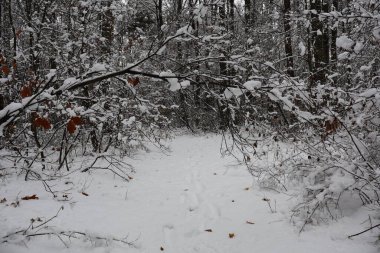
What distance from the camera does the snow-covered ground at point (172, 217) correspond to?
314 cm

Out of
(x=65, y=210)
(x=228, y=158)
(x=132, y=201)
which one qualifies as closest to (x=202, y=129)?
(x=228, y=158)

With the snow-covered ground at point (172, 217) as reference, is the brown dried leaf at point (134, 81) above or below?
above

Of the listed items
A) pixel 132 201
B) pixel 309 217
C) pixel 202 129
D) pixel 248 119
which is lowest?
pixel 202 129

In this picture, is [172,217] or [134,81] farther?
[172,217]

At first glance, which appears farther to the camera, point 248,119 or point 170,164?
point 170,164

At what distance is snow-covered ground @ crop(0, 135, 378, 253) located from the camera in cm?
314

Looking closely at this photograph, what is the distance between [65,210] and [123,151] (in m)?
4.00

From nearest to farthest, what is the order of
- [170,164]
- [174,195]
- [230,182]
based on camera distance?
[174,195] < [230,182] < [170,164]

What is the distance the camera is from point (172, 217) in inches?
163

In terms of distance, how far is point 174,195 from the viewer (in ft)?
16.7

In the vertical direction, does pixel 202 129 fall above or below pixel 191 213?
below

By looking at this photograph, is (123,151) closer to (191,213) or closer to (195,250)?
(191,213)

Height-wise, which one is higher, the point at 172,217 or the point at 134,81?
the point at 134,81

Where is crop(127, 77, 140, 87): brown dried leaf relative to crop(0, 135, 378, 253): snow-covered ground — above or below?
above
